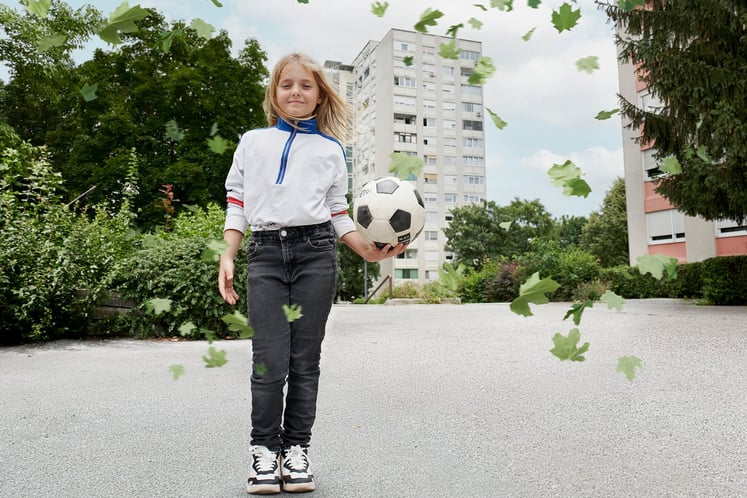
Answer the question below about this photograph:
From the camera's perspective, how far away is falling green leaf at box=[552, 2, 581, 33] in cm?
186

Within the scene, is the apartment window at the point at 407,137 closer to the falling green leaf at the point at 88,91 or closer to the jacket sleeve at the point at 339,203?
the jacket sleeve at the point at 339,203

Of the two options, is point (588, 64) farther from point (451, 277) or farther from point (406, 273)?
point (406, 273)

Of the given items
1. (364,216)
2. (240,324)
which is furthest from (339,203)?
(240,324)

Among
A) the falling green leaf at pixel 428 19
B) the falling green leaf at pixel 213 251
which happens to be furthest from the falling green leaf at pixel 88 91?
the falling green leaf at pixel 428 19

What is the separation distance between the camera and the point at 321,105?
2699mm

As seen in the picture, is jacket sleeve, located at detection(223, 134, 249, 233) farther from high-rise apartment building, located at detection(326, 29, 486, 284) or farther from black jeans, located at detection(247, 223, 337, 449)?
high-rise apartment building, located at detection(326, 29, 486, 284)

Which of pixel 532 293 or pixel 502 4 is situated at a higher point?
pixel 502 4

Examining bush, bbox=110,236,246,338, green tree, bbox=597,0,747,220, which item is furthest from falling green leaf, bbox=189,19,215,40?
green tree, bbox=597,0,747,220

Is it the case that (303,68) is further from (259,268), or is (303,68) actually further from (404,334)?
(404,334)

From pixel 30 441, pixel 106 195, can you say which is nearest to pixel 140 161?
pixel 106 195

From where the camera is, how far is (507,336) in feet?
26.0

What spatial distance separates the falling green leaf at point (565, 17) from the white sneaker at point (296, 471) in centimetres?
193

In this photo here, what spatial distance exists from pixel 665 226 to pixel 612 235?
14974mm

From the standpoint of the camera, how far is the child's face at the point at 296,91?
2568 mm
